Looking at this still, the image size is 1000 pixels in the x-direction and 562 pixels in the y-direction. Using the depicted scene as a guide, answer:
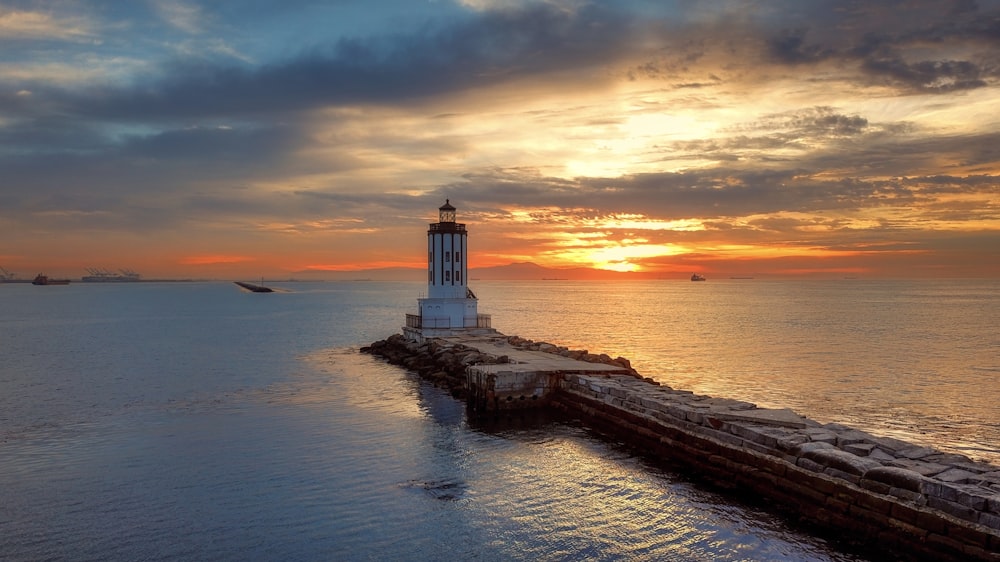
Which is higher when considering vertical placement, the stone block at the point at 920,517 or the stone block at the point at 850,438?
the stone block at the point at 850,438

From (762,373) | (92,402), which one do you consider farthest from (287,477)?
(762,373)

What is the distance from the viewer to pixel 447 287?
41.0 meters

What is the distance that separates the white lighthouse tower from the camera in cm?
4081

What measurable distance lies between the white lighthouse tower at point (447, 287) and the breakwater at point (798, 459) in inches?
649

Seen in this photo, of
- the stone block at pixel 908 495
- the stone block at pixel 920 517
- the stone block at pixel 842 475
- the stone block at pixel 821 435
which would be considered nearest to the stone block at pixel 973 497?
the stone block at pixel 920 517

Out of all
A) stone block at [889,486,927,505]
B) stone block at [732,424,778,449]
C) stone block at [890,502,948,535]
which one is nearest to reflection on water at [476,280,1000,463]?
stone block at [732,424,778,449]

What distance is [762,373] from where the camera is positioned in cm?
3434

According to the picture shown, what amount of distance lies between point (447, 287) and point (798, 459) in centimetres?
2940

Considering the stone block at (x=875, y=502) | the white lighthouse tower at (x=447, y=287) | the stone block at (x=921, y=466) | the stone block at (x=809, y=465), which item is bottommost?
the stone block at (x=875, y=502)

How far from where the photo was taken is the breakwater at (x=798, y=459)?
1041 centimetres

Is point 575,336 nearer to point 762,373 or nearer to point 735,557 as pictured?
point 762,373

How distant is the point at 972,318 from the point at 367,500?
85.2m

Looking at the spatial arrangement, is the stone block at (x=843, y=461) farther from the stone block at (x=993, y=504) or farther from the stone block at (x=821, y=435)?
the stone block at (x=993, y=504)

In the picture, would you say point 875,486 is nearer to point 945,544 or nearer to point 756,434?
point 945,544
